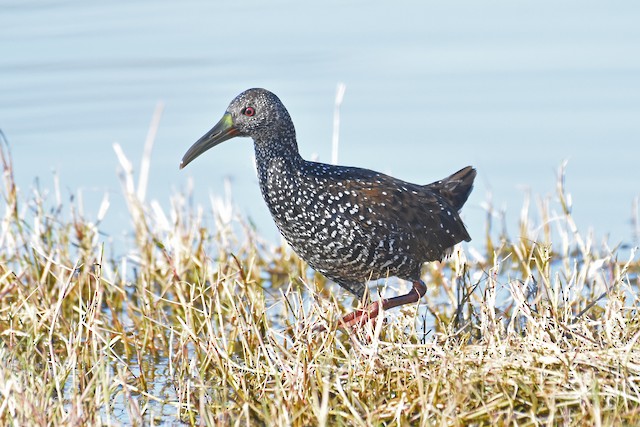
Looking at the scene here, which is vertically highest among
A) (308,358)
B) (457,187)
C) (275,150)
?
(275,150)

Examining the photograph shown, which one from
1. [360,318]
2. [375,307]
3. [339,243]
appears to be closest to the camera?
[360,318]

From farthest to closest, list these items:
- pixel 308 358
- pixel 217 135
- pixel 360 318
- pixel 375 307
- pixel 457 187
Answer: pixel 457 187 → pixel 217 135 → pixel 375 307 → pixel 360 318 → pixel 308 358

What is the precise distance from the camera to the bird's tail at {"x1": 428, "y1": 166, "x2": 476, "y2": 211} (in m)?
8.15

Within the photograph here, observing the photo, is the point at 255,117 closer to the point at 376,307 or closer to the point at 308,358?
the point at 376,307

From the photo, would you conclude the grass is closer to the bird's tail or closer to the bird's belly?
the bird's belly

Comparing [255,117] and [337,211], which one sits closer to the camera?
[337,211]

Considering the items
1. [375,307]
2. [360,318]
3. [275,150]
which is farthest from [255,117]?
[360,318]

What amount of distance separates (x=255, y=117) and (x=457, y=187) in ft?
5.22

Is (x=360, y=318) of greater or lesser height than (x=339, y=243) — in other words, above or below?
below

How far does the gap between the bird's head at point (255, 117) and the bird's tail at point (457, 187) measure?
4.32ft

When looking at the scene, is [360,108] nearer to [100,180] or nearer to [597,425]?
[100,180]

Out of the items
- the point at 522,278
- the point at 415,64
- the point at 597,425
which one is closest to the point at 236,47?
the point at 415,64

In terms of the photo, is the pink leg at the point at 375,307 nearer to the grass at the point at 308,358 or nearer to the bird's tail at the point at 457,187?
the grass at the point at 308,358

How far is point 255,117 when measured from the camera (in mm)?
7223
